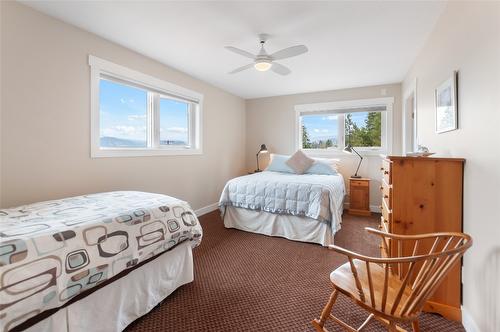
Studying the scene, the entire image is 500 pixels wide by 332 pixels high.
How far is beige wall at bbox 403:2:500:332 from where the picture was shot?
1.18 meters

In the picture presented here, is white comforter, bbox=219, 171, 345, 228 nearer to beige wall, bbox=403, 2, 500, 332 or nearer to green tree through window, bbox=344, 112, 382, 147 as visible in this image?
beige wall, bbox=403, 2, 500, 332

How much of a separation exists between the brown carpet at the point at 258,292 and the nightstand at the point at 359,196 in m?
1.27

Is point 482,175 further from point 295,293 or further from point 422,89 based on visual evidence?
point 422,89

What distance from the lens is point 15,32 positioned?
72.7 inches

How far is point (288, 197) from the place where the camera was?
297cm

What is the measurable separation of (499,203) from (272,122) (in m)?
4.24

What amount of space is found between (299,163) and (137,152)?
8.62 ft

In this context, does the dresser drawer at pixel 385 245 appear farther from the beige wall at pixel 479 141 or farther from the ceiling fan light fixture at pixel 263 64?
the ceiling fan light fixture at pixel 263 64

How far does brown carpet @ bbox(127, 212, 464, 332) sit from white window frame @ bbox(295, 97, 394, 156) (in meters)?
2.06

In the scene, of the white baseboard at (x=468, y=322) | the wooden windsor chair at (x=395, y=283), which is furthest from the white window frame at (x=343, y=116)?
the wooden windsor chair at (x=395, y=283)

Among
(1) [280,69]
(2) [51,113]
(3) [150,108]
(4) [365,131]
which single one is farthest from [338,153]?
(2) [51,113]

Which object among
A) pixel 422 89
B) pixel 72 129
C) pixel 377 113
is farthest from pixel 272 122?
pixel 72 129

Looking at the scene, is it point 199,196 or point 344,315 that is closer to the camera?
point 344,315

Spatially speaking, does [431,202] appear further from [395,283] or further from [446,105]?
[446,105]
